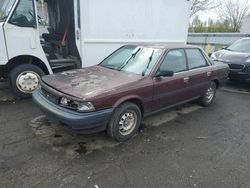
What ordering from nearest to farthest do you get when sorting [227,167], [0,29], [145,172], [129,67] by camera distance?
[145,172]
[227,167]
[129,67]
[0,29]

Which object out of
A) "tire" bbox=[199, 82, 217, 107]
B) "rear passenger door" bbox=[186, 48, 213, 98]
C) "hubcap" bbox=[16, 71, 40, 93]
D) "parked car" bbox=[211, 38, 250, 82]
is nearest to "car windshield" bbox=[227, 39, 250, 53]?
"parked car" bbox=[211, 38, 250, 82]

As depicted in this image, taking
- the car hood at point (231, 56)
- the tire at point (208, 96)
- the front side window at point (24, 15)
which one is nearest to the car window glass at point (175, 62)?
the tire at point (208, 96)

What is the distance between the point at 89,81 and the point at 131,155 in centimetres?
134

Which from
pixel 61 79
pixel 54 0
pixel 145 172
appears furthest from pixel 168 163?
pixel 54 0

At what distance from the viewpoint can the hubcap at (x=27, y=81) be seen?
5254mm

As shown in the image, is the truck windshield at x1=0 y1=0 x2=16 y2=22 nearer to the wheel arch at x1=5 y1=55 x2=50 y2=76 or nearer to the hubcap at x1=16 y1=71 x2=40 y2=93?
the wheel arch at x1=5 y1=55 x2=50 y2=76

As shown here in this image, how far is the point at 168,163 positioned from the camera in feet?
10.7

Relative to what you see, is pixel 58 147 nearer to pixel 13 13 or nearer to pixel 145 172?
pixel 145 172

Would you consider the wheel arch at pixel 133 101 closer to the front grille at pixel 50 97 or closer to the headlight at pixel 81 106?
the headlight at pixel 81 106

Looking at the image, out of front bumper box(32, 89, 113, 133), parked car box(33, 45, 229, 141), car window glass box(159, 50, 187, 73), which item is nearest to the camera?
front bumper box(32, 89, 113, 133)

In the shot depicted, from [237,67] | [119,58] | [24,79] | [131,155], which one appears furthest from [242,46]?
[24,79]

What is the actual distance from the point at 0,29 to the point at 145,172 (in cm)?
407

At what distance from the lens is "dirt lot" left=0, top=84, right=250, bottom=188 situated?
2.87 metres

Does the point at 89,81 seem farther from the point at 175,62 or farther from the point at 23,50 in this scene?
the point at 23,50
